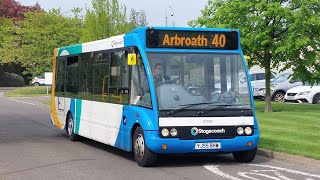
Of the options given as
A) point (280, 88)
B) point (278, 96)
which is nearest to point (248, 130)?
point (280, 88)

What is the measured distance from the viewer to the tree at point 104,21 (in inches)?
1574

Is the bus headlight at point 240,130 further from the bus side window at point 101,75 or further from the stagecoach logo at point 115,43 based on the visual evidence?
the bus side window at point 101,75

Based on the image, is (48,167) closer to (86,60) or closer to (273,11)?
(86,60)

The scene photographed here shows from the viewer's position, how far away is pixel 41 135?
1761cm

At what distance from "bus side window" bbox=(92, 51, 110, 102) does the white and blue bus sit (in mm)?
574

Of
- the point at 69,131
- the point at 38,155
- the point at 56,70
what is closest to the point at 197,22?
the point at 56,70

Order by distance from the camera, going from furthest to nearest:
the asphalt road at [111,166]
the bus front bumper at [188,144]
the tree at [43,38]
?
the tree at [43,38] < the bus front bumper at [188,144] < the asphalt road at [111,166]

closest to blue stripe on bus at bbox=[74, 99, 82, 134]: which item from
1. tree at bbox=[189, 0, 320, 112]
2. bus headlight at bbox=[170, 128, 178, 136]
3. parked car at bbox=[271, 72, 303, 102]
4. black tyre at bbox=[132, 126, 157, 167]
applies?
black tyre at bbox=[132, 126, 157, 167]

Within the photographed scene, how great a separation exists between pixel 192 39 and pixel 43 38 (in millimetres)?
43324

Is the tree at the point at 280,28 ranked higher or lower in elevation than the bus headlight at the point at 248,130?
higher

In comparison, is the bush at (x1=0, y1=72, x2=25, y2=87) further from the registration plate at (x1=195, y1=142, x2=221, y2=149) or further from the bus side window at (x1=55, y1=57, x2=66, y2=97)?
the registration plate at (x1=195, y1=142, x2=221, y2=149)

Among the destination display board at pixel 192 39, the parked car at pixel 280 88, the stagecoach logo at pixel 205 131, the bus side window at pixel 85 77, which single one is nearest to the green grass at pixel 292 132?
the stagecoach logo at pixel 205 131

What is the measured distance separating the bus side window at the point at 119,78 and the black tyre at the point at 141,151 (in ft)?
3.03

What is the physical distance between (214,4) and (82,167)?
15027 mm
